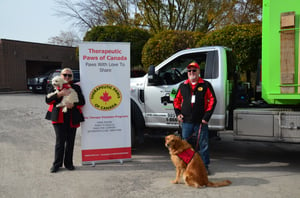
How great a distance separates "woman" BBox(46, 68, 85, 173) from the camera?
191 inches

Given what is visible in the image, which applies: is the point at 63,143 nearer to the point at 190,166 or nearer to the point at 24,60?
the point at 190,166

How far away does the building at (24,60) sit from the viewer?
2236 centimetres

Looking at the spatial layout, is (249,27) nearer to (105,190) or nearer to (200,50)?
(200,50)

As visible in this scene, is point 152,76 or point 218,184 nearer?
point 218,184

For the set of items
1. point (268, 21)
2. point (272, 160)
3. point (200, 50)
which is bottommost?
point (272, 160)

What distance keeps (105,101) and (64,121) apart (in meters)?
0.86

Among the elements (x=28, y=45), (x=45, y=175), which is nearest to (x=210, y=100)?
(x=45, y=175)

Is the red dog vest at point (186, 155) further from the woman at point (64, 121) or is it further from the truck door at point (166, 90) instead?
the woman at point (64, 121)

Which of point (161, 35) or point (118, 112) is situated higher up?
point (161, 35)

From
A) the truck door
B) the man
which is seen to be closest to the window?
the truck door

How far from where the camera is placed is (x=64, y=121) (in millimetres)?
4949

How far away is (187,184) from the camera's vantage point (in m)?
4.21

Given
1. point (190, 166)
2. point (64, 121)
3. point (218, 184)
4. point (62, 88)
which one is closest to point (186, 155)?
point (190, 166)

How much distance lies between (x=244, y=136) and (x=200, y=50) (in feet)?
6.09
